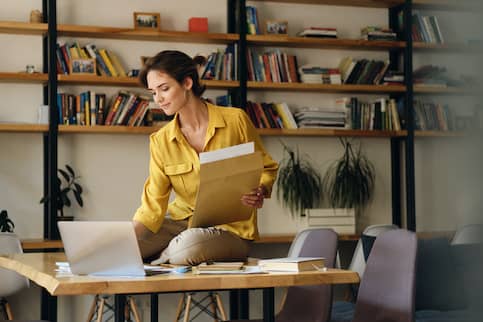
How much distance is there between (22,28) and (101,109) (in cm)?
72

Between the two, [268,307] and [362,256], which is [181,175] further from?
[362,256]

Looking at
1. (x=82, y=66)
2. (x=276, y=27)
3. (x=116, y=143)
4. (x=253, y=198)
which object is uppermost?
(x=276, y=27)

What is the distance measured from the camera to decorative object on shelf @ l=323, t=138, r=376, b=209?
18.1ft

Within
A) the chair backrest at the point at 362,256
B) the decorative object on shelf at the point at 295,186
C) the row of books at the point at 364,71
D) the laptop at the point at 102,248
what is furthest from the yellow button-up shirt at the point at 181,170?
the row of books at the point at 364,71

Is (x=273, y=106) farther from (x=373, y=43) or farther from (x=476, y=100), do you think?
(x=476, y=100)

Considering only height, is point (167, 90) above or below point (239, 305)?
above

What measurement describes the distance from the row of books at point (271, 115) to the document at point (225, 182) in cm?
302

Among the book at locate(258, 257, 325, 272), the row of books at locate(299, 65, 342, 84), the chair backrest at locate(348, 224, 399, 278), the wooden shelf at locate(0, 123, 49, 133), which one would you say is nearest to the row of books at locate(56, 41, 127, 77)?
the wooden shelf at locate(0, 123, 49, 133)

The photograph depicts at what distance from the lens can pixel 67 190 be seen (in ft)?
16.2

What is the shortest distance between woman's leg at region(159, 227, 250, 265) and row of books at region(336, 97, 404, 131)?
3604 millimetres

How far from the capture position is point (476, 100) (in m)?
0.31

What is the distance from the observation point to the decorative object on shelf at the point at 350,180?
5.51m

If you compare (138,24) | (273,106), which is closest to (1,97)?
(138,24)

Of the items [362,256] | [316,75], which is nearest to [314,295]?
[362,256]
